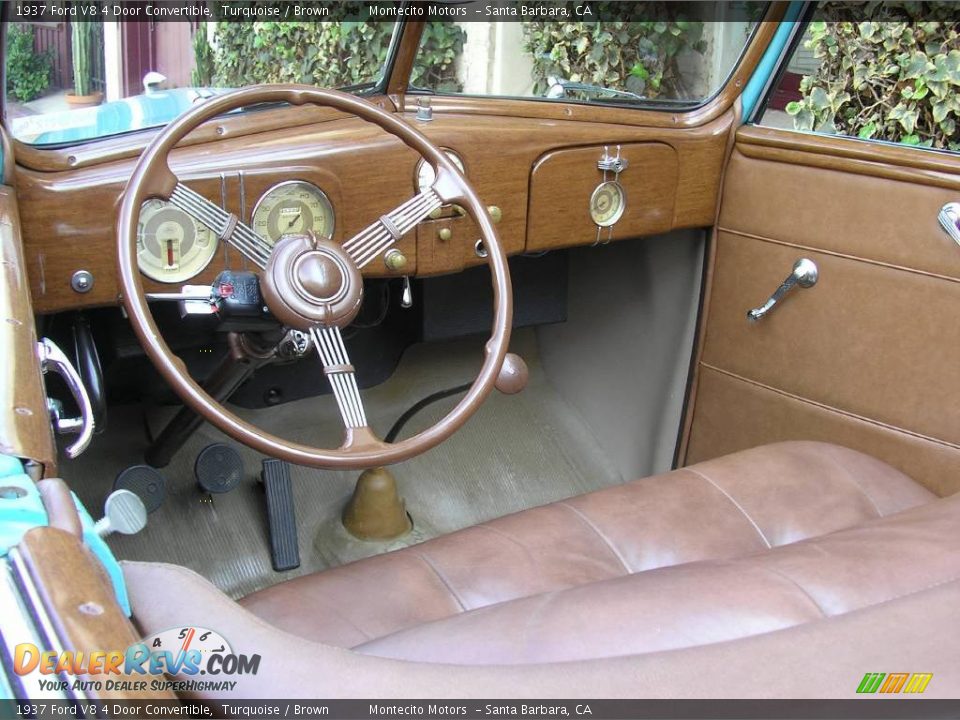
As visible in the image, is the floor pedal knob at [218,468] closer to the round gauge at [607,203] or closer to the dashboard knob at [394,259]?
the dashboard knob at [394,259]

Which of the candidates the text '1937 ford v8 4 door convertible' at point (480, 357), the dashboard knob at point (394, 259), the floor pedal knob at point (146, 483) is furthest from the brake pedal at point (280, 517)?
the dashboard knob at point (394, 259)

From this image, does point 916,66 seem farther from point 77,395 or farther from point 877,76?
point 77,395

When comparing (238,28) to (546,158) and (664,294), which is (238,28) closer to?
(546,158)

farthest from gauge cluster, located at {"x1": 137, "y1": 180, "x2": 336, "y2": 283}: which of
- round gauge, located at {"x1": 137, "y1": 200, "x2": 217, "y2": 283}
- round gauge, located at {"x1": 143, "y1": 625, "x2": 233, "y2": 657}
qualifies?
round gauge, located at {"x1": 143, "y1": 625, "x2": 233, "y2": 657}

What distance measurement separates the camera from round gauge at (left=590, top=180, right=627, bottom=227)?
7.17 ft

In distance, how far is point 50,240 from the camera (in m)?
1.60

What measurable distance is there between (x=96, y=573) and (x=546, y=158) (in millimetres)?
1546

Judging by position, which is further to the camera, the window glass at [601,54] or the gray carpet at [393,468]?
the gray carpet at [393,468]

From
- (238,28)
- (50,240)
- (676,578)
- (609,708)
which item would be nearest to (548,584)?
(676,578)

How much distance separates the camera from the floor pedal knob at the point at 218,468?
7.26 feet

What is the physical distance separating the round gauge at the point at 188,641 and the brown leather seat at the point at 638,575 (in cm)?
2

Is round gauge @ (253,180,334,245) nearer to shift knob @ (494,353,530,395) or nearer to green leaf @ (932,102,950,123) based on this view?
shift knob @ (494,353,530,395)

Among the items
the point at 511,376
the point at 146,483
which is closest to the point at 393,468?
the point at 146,483

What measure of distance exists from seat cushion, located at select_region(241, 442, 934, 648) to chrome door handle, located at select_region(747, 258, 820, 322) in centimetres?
37
